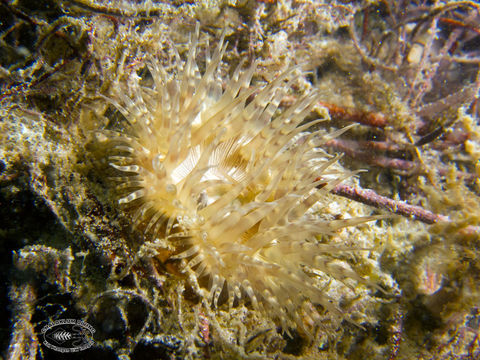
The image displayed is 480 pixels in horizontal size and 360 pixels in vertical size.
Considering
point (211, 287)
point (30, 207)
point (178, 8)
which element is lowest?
point (30, 207)

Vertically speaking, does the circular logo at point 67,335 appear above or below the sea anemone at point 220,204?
below

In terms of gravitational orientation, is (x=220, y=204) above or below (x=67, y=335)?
above

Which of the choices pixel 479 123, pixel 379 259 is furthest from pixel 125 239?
pixel 479 123

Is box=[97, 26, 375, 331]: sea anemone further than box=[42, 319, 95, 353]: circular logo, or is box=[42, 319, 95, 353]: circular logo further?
box=[97, 26, 375, 331]: sea anemone

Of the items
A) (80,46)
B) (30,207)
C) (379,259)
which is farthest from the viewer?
(379,259)

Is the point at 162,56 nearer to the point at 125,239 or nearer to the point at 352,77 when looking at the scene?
the point at 125,239

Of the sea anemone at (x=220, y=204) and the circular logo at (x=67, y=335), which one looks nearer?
the circular logo at (x=67, y=335)

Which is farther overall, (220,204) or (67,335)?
(220,204)

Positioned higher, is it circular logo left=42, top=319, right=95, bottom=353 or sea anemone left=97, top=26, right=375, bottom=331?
sea anemone left=97, top=26, right=375, bottom=331
